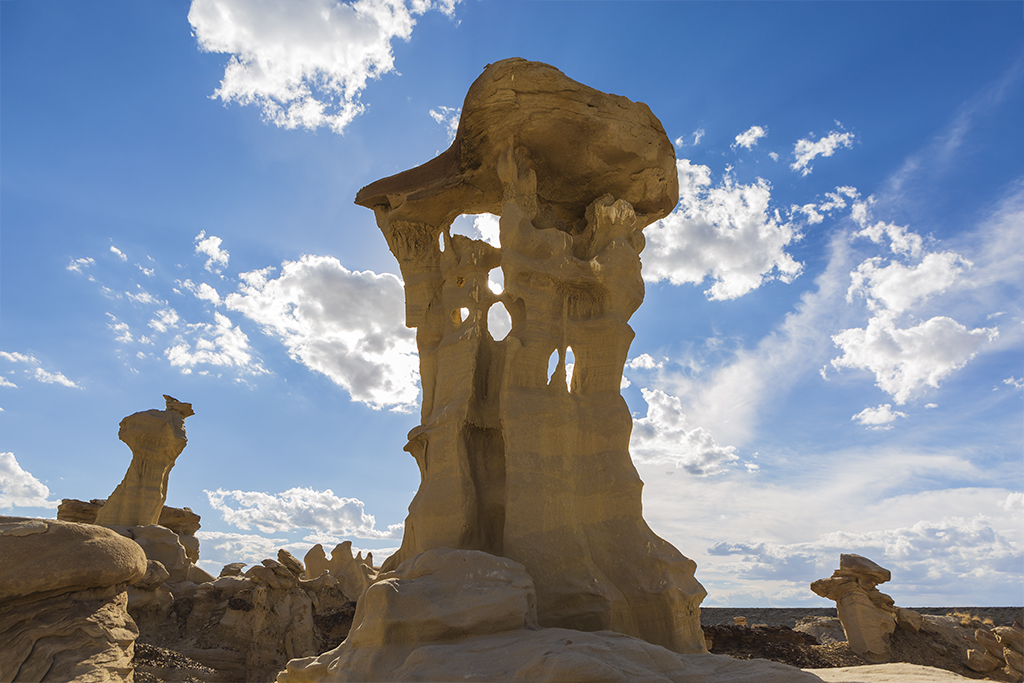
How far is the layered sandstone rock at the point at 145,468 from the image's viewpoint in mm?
18000

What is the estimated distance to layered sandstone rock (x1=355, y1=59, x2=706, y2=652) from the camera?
7.28 metres

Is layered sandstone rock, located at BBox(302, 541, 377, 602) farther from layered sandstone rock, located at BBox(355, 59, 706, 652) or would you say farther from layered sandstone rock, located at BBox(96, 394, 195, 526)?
layered sandstone rock, located at BBox(355, 59, 706, 652)

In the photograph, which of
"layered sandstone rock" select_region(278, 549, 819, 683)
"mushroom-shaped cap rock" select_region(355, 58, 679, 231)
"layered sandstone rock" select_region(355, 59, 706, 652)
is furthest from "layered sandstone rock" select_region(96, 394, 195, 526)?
"layered sandstone rock" select_region(278, 549, 819, 683)

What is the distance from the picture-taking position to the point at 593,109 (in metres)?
8.46

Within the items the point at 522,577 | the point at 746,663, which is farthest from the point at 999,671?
the point at 522,577

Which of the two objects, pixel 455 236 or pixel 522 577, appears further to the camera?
pixel 455 236

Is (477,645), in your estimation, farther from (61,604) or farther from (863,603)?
(863,603)

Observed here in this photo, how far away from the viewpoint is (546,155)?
912 centimetres

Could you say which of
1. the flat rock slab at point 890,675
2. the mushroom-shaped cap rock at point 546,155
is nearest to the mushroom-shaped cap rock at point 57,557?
the mushroom-shaped cap rock at point 546,155

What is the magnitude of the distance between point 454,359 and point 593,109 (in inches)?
153

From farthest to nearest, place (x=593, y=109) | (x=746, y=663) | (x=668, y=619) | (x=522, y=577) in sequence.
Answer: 1. (x=593, y=109)
2. (x=668, y=619)
3. (x=522, y=577)
4. (x=746, y=663)

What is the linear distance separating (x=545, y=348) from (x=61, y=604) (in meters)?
6.65

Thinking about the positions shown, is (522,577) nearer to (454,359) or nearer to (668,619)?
(668,619)

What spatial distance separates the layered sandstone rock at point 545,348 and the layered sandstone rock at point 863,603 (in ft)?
36.2
